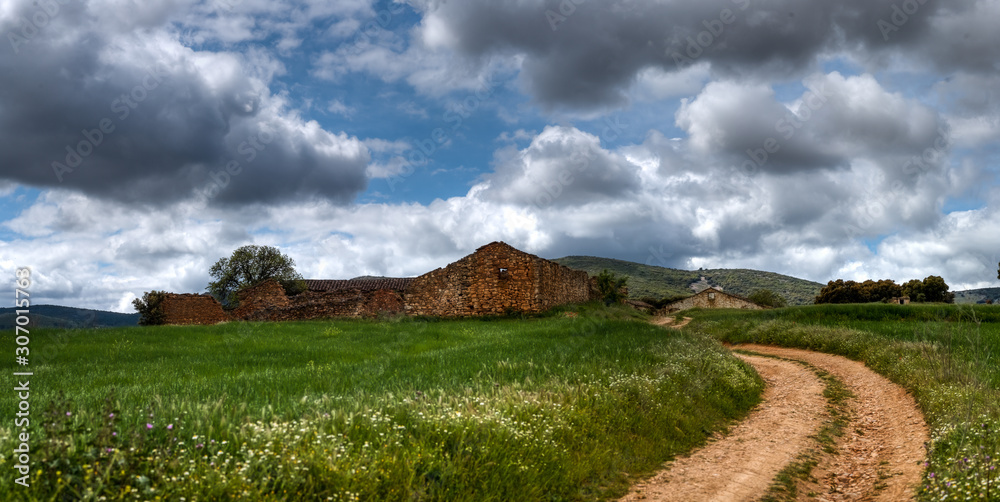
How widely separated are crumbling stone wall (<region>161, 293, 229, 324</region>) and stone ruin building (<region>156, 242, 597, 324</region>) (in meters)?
3.45

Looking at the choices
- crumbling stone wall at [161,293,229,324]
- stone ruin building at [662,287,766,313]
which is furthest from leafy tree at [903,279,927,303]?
crumbling stone wall at [161,293,229,324]

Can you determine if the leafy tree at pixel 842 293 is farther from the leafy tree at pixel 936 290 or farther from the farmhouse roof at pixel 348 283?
the farmhouse roof at pixel 348 283

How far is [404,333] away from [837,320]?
29.7 m

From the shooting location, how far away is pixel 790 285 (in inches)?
7721

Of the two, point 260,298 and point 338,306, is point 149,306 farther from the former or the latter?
point 338,306

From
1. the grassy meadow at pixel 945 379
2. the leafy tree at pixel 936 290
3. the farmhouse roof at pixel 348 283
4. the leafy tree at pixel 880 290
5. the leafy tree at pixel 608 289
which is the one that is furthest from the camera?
the leafy tree at pixel 936 290

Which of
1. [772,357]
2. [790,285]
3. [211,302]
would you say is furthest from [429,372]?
[790,285]

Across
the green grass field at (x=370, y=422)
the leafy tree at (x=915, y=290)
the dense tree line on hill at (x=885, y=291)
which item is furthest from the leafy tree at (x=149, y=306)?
the leafy tree at (x=915, y=290)

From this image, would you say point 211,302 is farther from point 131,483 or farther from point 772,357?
point 131,483

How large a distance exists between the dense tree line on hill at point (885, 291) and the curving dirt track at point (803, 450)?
8814 centimetres

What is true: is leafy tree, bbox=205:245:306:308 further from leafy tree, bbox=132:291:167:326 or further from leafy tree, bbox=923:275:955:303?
leafy tree, bbox=923:275:955:303

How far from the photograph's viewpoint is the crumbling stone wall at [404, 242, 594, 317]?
3522cm

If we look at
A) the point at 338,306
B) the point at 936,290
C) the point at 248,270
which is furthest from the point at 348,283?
the point at 936,290

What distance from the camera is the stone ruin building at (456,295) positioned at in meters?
35.2
